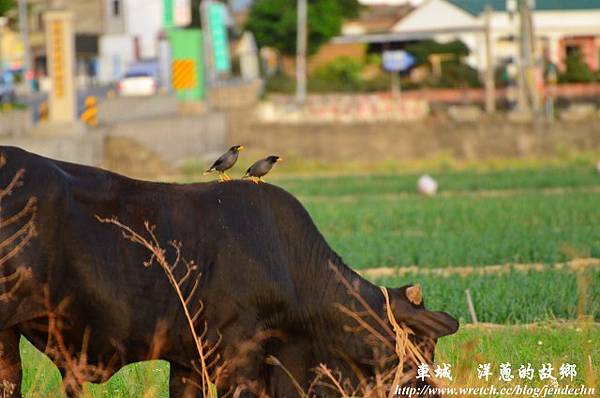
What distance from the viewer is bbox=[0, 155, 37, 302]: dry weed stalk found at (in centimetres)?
655

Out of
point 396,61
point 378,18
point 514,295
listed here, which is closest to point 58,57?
point 514,295

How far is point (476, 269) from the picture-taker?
1564 cm

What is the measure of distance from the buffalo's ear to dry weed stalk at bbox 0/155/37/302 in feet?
6.14

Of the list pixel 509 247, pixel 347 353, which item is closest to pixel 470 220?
pixel 509 247

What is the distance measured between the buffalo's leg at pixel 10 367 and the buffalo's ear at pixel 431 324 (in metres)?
1.87

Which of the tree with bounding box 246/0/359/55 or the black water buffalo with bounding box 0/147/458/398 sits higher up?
the black water buffalo with bounding box 0/147/458/398

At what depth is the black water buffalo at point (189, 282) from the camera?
22.0 feet

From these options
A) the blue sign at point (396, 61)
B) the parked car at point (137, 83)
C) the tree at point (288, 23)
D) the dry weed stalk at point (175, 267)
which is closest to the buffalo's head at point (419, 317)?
the dry weed stalk at point (175, 267)

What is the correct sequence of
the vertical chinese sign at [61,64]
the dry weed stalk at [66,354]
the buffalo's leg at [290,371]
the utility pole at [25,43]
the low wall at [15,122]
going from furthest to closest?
1. the utility pole at [25,43]
2. the vertical chinese sign at [61,64]
3. the low wall at [15,122]
4. the buffalo's leg at [290,371]
5. the dry weed stalk at [66,354]

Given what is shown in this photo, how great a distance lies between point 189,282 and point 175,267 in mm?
98

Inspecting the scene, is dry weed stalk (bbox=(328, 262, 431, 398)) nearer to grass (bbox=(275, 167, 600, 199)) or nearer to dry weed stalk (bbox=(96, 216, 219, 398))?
dry weed stalk (bbox=(96, 216, 219, 398))

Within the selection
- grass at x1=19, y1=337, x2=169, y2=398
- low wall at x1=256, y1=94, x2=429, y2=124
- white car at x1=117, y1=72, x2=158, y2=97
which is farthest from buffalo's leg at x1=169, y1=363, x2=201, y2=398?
white car at x1=117, y1=72, x2=158, y2=97

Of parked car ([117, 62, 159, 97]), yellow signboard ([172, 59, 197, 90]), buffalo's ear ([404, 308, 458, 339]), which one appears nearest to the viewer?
buffalo's ear ([404, 308, 458, 339])

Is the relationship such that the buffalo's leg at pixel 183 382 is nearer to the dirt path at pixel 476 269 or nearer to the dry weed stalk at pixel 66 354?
the dry weed stalk at pixel 66 354
